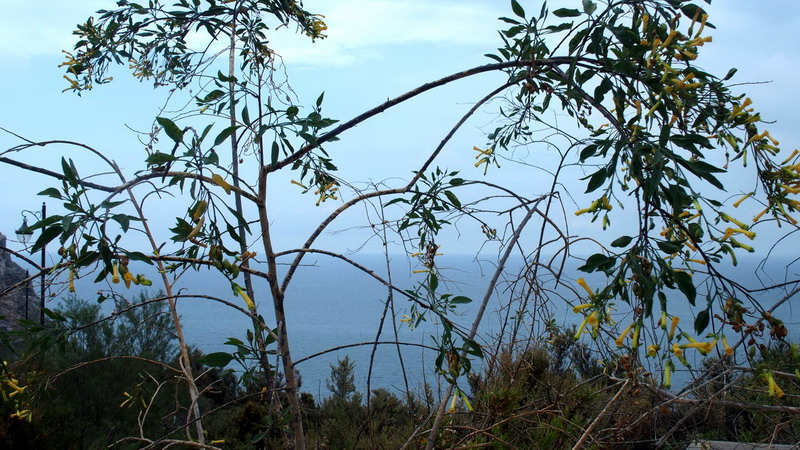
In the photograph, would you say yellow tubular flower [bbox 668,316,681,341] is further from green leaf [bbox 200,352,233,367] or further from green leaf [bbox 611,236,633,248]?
green leaf [bbox 200,352,233,367]

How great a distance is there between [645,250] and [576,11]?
0.58 metres

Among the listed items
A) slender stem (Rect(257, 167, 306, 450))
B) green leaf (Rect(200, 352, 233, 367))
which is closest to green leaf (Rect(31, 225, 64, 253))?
Result: green leaf (Rect(200, 352, 233, 367))

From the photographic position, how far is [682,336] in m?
0.98

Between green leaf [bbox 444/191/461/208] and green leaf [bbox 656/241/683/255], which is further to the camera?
green leaf [bbox 444/191/461/208]

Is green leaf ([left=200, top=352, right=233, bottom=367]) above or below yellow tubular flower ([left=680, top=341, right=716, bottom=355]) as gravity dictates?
above

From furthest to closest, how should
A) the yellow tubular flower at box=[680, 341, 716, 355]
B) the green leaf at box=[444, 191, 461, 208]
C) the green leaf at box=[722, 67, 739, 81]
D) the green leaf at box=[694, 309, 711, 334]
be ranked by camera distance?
the green leaf at box=[444, 191, 461, 208] → the green leaf at box=[722, 67, 739, 81] → the green leaf at box=[694, 309, 711, 334] → the yellow tubular flower at box=[680, 341, 716, 355]

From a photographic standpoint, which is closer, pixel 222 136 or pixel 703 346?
pixel 703 346

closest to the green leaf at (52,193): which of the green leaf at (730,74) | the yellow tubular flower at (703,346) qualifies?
the yellow tubular flower at (703,346)

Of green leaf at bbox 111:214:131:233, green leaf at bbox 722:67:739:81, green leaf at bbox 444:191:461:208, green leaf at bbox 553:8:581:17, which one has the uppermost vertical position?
green leaf at bbox 553:8:581:17

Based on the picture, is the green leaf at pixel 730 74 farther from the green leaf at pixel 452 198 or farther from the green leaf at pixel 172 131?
the green leaf at pixel 172 131

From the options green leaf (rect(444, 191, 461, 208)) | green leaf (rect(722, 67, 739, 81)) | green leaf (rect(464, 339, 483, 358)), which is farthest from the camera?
green leaf (rect(444, 191, 461, 208))

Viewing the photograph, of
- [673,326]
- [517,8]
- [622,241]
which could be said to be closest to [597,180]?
[622,241]

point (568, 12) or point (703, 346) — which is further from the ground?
A: point (568, 12)

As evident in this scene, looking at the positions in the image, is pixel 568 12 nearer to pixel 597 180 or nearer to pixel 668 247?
pixel 597 180
